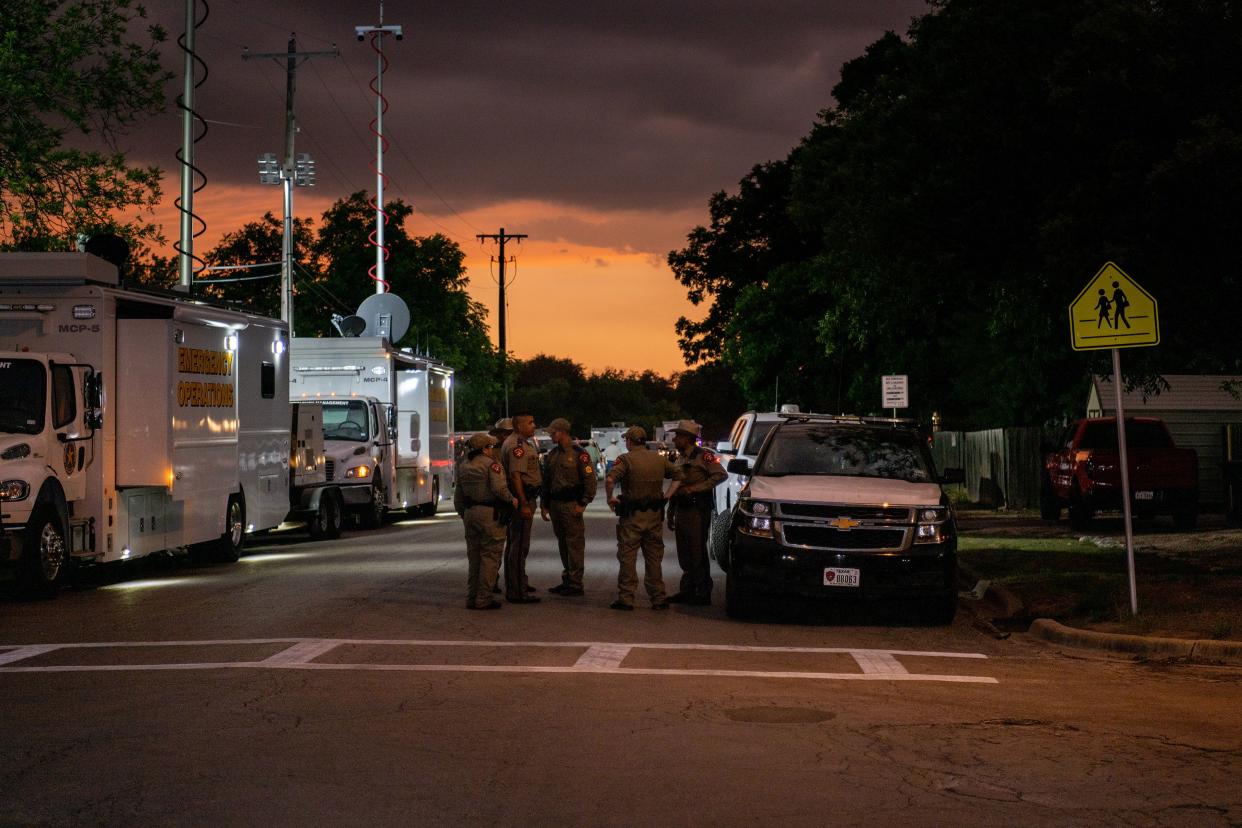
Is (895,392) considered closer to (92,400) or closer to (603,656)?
(92,400)

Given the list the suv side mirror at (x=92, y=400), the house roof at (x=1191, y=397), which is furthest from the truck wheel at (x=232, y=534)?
the house roof at (x=1191, y=397)

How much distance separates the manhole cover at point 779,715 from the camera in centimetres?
921

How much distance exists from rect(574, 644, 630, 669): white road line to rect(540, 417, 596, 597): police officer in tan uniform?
3713 millimetres

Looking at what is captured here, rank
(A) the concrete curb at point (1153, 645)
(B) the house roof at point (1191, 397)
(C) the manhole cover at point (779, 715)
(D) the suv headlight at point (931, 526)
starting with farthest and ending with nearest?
(B) the house roof at point (1191, 397) → (D) the suv headlight at point (931, 526) → (A) the concrete curb at point (1153, 645) → (C) the manhole cover at point (779, 715)

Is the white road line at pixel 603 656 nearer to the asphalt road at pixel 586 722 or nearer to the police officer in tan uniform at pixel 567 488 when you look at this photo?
the asphalt road at pixel 586 722

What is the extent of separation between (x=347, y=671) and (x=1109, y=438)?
20.0 meters

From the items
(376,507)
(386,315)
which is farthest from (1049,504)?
(386,315)

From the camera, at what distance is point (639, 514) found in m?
15.4

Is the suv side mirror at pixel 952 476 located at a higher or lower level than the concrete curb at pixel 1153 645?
higher

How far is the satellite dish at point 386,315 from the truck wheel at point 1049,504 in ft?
51.4

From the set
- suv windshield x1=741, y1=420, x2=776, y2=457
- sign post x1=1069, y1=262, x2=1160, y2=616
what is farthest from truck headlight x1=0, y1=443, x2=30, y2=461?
sign post x1=1069, y1=262, x2=1160, y2=616

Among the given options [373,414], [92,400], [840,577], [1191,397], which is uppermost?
[1191,397]

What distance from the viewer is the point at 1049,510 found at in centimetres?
3052

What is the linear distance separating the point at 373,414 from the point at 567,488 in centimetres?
1357
